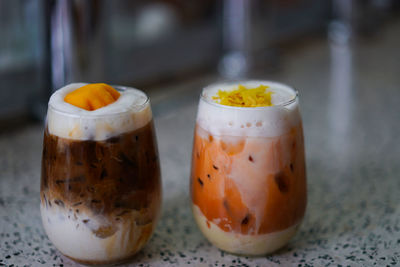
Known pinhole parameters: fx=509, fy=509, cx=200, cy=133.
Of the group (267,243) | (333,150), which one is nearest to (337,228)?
(267,243)

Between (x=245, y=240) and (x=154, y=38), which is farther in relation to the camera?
(x=154, y=38)

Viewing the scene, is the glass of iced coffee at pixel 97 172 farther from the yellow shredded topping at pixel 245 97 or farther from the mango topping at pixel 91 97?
the yellow shredded topping at pixel 245 97

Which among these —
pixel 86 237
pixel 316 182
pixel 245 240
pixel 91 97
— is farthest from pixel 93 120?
pixel 316 182

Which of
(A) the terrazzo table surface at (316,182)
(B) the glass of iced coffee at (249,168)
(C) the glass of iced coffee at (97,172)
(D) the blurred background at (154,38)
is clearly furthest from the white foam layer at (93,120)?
(D) the blurred background at (154,38)

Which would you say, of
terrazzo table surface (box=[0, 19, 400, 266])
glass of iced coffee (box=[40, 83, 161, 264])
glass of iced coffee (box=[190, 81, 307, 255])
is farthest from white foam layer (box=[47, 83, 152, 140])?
terrazzo table surface (box=[0, 19, 400, 266])

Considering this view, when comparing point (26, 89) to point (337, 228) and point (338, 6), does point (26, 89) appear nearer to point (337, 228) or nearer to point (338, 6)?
point (337, 228)

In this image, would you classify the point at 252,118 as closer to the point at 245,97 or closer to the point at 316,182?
the point at 245,97
